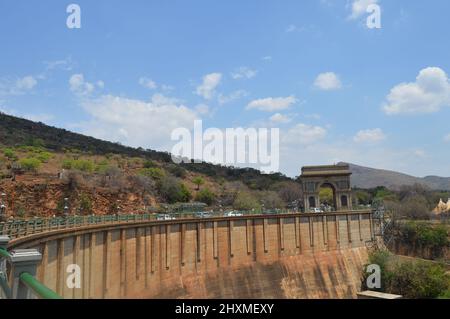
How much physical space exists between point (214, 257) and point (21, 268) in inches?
1398

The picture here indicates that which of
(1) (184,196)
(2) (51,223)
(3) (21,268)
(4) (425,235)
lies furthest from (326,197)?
(3) (21,268)

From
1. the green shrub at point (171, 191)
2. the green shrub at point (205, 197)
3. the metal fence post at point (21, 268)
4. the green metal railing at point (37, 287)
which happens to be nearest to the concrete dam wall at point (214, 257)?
the metal fence post at point (21, 268)

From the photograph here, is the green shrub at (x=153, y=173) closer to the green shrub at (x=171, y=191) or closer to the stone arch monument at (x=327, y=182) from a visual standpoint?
the green shrub at (x=171, y=191)

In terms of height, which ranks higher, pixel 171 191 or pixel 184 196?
pixel 171 191

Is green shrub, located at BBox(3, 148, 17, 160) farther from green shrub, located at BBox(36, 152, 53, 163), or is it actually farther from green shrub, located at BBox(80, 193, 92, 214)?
green shrub, located at BBox(80, 193, 92, 214)

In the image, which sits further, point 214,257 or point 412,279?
point 412,279

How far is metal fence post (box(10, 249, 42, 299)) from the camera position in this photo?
5.23m

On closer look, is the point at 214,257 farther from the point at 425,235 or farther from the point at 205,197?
the point at 205,197

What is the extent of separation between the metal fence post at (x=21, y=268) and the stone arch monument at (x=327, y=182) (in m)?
57.0

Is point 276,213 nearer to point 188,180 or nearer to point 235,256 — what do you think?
point 235,256

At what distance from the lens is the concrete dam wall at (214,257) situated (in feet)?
78.1

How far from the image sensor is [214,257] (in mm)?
39844

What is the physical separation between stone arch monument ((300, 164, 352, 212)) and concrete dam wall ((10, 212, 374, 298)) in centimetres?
405
